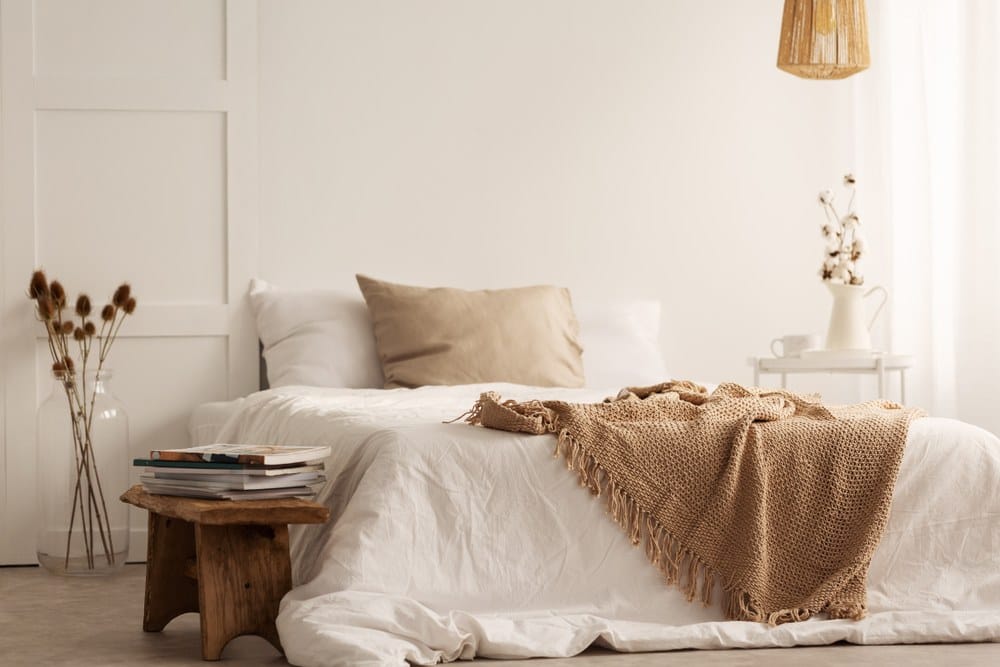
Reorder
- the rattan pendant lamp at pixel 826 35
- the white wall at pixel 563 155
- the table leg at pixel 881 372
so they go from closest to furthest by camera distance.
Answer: the rattan pendant lamp at pixel 826 35 → the table leg at pixel 881 372 → the white wall at pixel 563 155

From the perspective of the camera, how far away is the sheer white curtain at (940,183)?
4074 mm

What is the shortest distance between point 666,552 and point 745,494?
0.64ft

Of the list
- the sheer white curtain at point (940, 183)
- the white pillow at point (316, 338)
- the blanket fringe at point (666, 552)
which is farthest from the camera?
the sheer white curtain at point (940, 183)

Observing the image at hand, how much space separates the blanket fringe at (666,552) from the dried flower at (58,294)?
1839mm

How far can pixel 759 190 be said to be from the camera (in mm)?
4559

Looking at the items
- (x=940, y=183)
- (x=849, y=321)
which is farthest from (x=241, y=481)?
(x=940, y=183)

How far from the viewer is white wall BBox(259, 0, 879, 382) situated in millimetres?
4188

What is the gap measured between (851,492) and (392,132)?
2257 mm

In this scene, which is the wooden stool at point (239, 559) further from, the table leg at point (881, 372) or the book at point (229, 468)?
the table leg at point (881, 372)

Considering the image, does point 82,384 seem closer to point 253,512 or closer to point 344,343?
point 344,343

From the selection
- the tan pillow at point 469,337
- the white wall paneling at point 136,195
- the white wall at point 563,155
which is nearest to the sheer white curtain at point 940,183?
the white wall at point 563,155

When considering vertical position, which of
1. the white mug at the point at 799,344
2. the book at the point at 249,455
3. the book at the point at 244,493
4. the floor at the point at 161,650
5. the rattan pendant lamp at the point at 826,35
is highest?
the rattan pendant lamp at the point at 826,35

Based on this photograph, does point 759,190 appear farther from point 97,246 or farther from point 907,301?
point 97,246

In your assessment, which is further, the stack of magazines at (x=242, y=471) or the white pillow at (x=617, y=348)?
the white pillow at (x=617, y=348)
